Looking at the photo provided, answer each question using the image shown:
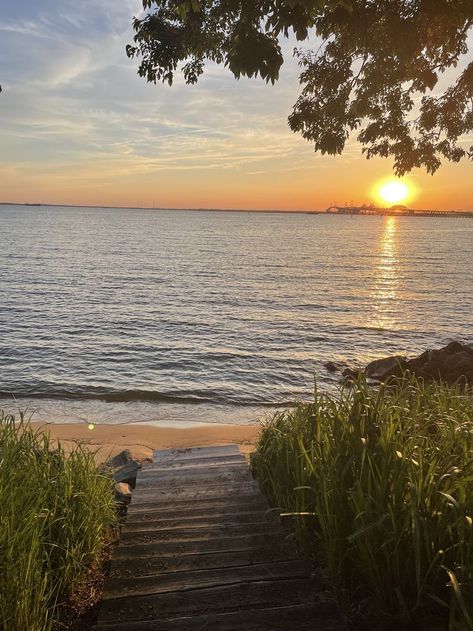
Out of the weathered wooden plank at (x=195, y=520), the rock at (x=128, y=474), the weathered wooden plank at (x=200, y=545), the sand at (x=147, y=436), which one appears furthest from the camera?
the sand at (x=147, y=436)

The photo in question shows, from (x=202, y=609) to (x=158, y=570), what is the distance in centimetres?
60

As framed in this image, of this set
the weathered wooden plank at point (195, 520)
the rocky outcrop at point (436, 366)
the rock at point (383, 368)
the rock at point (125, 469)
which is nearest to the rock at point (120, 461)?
the rock at point (125, 469)

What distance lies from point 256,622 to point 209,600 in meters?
0.37

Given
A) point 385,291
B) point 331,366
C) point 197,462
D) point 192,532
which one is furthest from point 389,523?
point 385,291

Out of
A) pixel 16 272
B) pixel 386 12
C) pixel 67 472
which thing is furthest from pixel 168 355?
pixel 16 272

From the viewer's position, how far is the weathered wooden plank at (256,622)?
284cm

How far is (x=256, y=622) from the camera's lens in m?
2.88

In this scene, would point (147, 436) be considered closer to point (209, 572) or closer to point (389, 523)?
point (209, 572)

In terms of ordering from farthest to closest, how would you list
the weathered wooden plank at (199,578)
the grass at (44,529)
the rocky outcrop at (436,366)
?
the rocky outcrop at (436,366), the weathered wooden plank at (199,578), the grass at (44,529)

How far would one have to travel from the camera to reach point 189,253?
72188 millimetres

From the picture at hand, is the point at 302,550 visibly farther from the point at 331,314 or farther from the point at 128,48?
the point at 331,314

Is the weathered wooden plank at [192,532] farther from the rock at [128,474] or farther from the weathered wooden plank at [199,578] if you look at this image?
the rock at [128,474]

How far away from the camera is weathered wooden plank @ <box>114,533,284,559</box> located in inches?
148

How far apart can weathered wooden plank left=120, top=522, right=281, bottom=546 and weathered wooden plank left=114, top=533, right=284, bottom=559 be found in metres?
0.05
